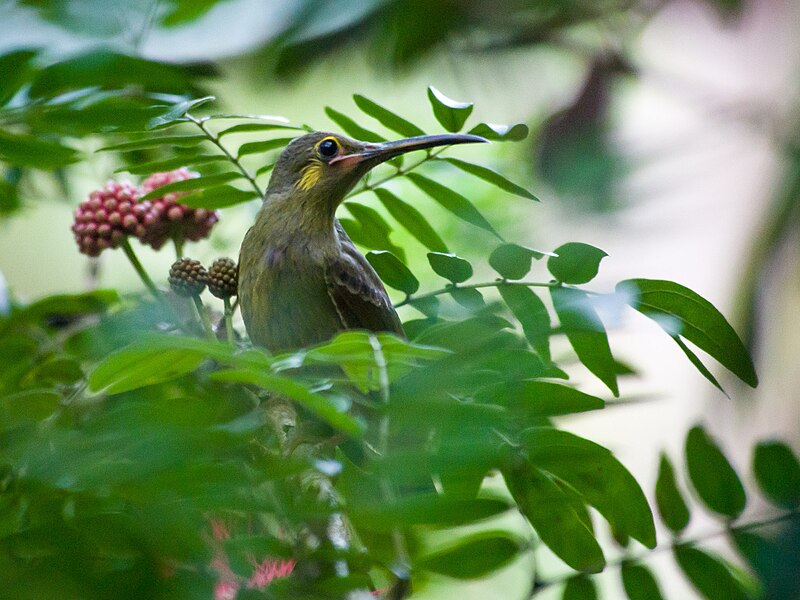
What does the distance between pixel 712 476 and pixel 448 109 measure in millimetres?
805

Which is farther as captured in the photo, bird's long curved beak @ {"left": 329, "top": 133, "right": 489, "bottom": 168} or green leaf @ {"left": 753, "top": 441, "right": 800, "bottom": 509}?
bird's long curved beak @ {"left": 329, "top": 133, "right": 489, "bottom": 168}

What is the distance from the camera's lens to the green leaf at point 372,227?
1.87m

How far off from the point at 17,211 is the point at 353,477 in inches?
65.8

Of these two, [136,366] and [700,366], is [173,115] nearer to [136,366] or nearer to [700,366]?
[136,366]

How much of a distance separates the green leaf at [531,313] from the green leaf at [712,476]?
351 mm

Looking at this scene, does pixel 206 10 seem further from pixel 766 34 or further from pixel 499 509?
pixel 499 509

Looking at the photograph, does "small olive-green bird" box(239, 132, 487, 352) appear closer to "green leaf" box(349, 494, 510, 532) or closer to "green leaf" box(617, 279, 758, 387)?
"green leaf" box(617, 279, 758, 387)

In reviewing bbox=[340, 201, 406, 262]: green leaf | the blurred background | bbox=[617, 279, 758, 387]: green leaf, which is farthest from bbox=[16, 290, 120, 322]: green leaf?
bbox=[617, 279, 758, 387]: green leaf

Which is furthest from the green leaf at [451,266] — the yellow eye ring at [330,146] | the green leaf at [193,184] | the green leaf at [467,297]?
the yellow eye ring at [330,146]

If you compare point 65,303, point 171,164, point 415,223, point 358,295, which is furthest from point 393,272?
point 65,303

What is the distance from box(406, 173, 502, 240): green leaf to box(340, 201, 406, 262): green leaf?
13 centimetres

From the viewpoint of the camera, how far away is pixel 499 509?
1.11 metres

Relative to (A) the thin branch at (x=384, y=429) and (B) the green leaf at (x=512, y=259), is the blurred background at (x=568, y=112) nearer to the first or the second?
(B) the green leaf at (x=512, y=259)

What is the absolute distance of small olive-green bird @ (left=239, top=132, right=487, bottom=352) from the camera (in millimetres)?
1937
